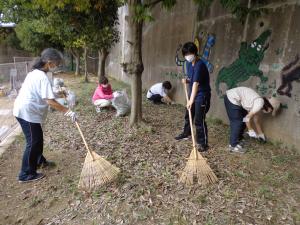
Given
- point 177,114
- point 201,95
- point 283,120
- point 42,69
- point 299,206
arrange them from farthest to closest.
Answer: point 177,114
point 283,120
point 201,95
point 42,69
point 299,206

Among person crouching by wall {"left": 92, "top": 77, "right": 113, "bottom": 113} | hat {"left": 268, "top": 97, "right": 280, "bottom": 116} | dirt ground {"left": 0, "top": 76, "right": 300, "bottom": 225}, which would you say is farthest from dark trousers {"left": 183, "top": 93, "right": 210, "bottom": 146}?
person crouching by wall {"left": 92, "top": 77, "right": 113, "bottom": 113}

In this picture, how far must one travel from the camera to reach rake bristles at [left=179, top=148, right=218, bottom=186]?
9.95 ft

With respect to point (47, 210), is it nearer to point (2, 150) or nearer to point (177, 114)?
point (2, 150)

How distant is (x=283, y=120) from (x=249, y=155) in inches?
33.6

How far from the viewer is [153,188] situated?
118 inches

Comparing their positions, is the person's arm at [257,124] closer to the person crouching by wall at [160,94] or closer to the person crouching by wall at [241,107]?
the person crouching by wall at [241,107]

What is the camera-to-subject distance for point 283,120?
4.15m

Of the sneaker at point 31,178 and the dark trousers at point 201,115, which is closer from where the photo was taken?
the sneaker at point 31,178

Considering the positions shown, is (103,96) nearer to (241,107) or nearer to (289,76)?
(241,107)

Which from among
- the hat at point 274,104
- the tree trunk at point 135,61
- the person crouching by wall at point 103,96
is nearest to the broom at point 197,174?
→ the hat at point 274,104

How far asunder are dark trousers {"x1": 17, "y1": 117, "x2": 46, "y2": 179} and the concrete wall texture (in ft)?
12.0

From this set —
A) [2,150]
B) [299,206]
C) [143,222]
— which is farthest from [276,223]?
[2,150]

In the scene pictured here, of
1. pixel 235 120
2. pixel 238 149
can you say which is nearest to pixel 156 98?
pixel 235 120

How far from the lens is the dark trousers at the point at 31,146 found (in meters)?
3.11
